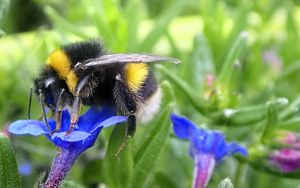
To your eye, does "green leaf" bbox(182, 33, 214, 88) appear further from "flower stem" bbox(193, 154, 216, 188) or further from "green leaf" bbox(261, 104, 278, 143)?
"flower stem" bbox(193, 154, 216, 188)

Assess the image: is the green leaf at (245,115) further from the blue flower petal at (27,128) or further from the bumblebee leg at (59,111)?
the blue flower petal at (27,128)

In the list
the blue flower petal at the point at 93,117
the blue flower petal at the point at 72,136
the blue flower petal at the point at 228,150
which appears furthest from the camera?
the blue flower petal at the point at 228,150

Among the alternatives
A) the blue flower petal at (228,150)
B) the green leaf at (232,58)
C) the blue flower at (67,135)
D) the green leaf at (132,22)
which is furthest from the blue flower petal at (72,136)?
the green leaf at (132,22)

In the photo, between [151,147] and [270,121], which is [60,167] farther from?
[270,121]

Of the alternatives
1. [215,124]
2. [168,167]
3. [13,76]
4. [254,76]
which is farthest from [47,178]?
[254,76]

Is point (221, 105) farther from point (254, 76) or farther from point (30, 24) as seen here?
point (30, 24)

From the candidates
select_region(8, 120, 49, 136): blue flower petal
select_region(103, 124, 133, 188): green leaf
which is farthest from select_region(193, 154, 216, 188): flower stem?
select_region(8, 120, 49, 136): blue flower petal
